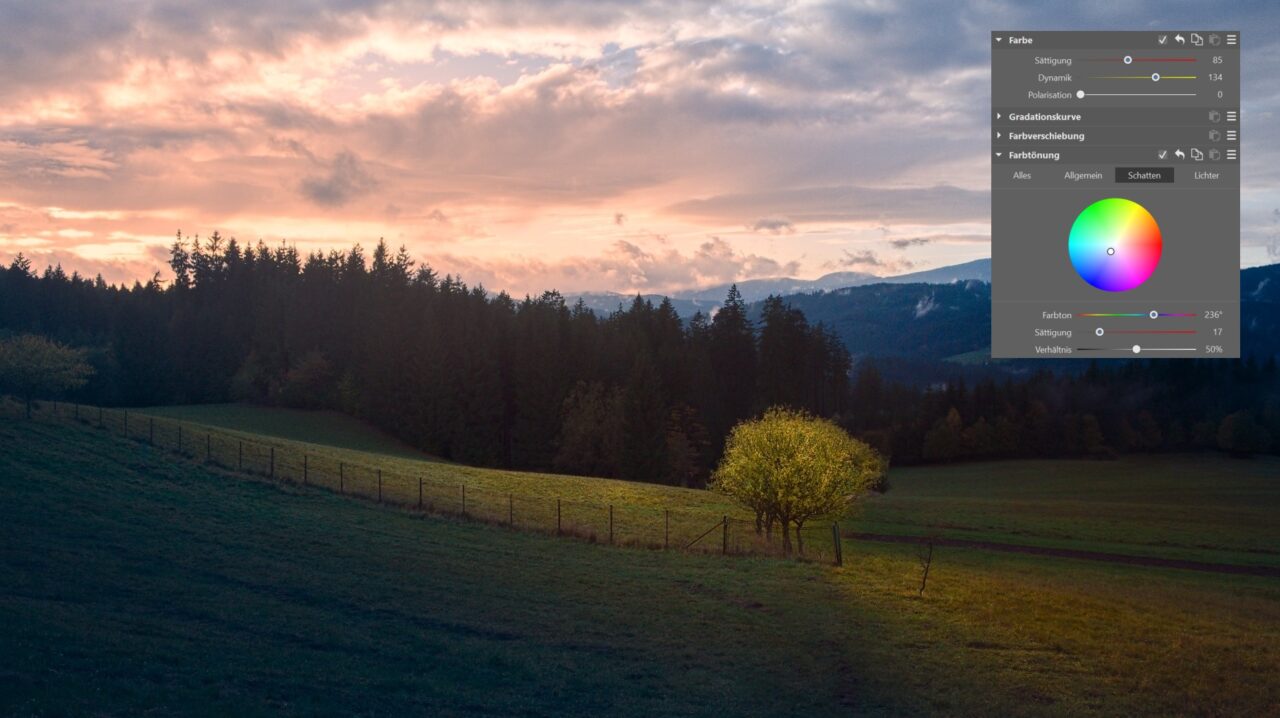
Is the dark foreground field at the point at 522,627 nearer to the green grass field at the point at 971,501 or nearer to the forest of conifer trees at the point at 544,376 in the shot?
the green grass field at the point at 971,501

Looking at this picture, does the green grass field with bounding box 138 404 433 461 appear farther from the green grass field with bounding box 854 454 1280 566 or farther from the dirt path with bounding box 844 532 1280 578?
the green grass field with bounding box 854 454 1280 566

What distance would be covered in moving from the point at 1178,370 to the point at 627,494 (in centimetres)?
10423

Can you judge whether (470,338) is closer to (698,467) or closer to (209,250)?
(698,467)

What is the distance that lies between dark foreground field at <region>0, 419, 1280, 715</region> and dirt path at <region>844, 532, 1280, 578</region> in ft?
27.3

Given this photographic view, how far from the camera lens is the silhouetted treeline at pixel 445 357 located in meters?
86.2

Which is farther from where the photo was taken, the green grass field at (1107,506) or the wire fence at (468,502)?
the green grass field at (1107,506)

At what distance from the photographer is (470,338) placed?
3649 inches

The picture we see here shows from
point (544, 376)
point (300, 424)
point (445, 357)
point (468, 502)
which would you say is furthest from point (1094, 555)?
point (300, 424)

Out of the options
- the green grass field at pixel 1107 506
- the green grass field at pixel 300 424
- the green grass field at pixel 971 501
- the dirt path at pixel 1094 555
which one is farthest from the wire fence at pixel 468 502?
the green grass field at pixel 300 424

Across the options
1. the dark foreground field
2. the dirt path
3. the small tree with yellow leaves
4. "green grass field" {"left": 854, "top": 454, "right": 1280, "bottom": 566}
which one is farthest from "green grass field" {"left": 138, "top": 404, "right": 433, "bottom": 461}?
the dark foreground field

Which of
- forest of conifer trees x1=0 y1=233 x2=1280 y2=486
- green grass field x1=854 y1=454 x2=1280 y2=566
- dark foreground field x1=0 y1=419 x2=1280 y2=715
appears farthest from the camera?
forest of conifer trees x1=0 y1=233 x2=1280 y2=486

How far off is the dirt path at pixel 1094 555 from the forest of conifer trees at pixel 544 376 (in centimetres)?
3496

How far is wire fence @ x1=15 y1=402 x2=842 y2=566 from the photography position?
3547 cm

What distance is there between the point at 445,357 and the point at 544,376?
12.2 m
